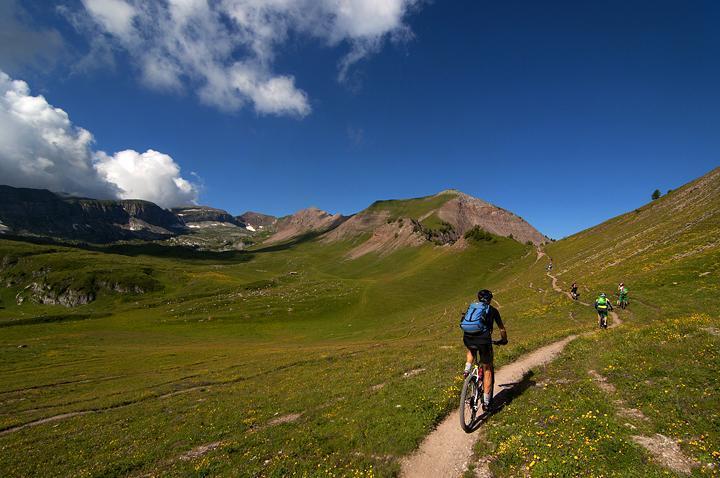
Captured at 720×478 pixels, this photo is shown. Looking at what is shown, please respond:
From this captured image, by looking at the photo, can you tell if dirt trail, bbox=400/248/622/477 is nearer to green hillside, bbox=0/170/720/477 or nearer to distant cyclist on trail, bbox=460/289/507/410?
green hillside, bbox=0/170/720/477

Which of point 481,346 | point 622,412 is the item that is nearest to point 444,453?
point 481,346

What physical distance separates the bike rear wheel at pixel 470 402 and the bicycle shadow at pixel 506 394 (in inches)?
10.6

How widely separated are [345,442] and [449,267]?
144448 mm

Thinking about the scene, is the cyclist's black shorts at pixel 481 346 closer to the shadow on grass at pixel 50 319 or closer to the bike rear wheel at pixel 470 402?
the bike rear wheel at pixel 470 402

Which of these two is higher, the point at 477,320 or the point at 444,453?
the point at 477,320

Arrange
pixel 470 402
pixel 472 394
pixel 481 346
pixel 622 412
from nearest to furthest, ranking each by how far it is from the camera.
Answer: pixel 622 412 → pixel 481 346 → pixel 470 402 → pixel 472 394

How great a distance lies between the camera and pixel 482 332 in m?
14.1

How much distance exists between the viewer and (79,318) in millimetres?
142375

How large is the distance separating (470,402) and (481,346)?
2490 millimetres

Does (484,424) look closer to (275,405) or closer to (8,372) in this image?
(275,405)

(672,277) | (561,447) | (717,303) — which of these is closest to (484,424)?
(561,447)

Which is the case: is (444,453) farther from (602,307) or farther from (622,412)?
(602,307)

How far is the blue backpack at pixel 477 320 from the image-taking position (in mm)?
14055

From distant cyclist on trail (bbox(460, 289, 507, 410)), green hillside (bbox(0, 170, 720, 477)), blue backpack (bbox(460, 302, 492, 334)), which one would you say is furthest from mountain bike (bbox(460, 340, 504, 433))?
blue backpack (bbox(460, 302, 492, 334))
